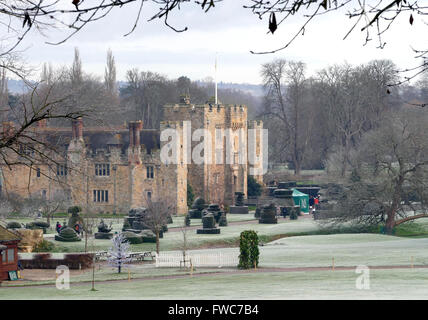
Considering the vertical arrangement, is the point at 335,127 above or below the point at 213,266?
above

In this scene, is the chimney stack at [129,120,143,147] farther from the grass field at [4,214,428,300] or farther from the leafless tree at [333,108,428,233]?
the leafless tree at [333,108,428,233]

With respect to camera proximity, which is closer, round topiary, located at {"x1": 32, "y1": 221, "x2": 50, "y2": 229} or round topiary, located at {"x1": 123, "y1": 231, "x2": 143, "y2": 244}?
round topiary, located at {"x1": 123, "y1": 231, "x2": 143, "y2": 244}

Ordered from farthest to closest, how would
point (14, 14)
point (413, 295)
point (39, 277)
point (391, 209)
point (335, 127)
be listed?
point (335, 127), point (391, 209), point (39, 277), point (413, 295), point (14, 14)

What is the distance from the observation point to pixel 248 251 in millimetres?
36844

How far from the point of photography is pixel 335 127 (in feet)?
320

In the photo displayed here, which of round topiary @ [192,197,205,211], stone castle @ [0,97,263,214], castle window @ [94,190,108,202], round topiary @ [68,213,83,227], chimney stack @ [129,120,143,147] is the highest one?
chimney stack @ [129,120,143,147]

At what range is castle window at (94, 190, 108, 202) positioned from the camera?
224ft

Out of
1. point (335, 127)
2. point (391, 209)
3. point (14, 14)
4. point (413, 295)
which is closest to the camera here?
point (14, 14)

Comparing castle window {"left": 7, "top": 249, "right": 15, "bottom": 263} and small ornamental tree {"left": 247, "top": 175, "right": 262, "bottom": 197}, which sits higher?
small ornamental tree {"left": 247, "top": 175, "right": 262, "bottom": 197}

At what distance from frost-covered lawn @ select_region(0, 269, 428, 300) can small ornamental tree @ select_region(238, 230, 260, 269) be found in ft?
9.44

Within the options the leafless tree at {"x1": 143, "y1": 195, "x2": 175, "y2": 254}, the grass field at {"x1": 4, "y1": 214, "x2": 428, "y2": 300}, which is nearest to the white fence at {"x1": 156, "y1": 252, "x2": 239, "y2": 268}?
the grass field at {"x1": 4, "y1": 214, "x2": 428, "y2": 300}
